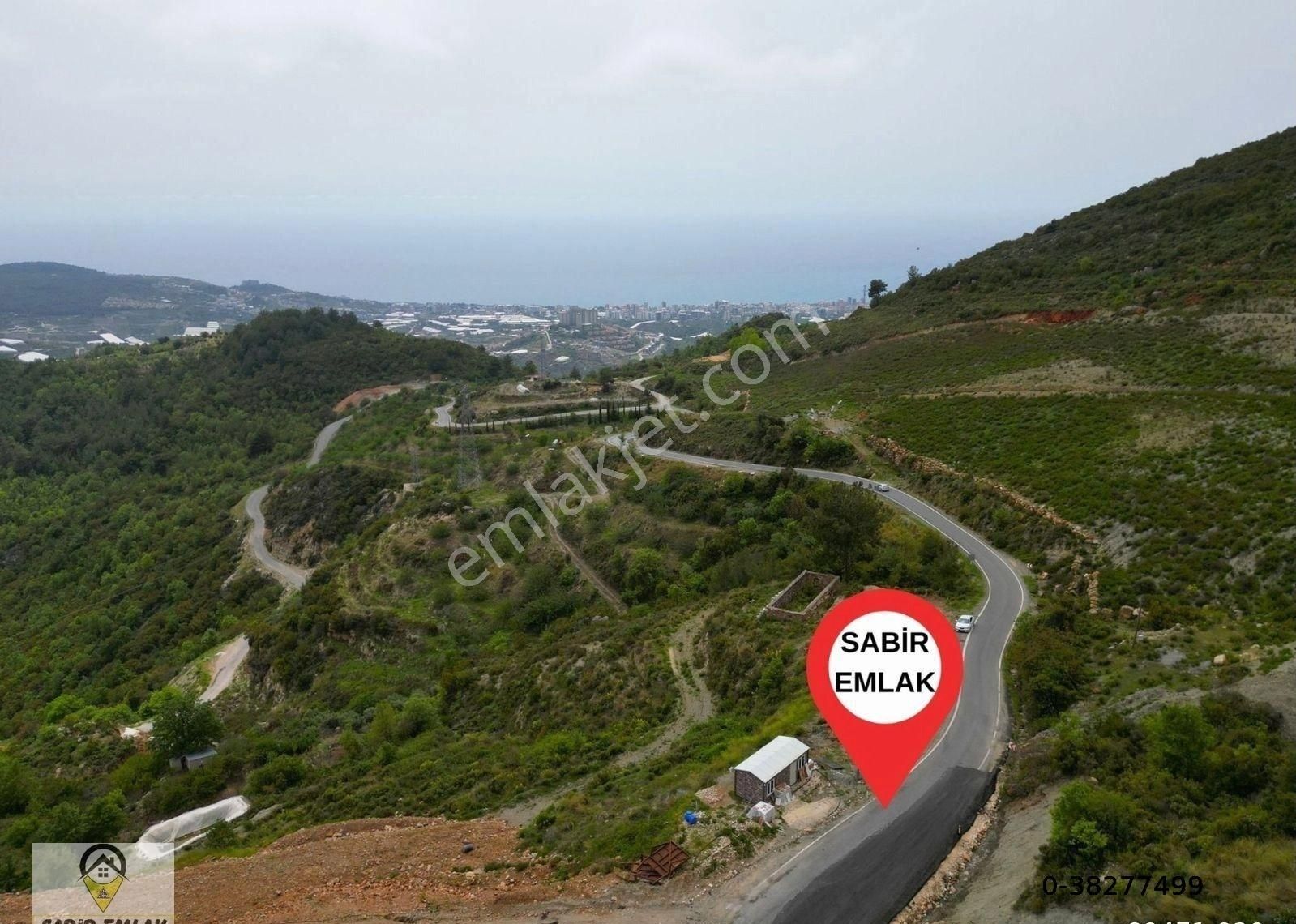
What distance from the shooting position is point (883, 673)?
14.5 m

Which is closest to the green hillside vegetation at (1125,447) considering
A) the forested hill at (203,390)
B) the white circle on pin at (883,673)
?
the white circle on pin at (883,673)

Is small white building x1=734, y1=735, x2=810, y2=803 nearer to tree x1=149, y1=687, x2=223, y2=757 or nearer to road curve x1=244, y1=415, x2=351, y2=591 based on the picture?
tree x1=149, y1=687, x2=223, y2=757

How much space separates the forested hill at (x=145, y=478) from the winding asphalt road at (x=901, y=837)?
41300 millimetres

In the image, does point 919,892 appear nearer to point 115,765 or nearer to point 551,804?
point 551,804

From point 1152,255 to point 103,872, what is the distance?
66850 mm

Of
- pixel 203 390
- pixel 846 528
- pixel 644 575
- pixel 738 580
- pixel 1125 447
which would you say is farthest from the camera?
pixel 203 390

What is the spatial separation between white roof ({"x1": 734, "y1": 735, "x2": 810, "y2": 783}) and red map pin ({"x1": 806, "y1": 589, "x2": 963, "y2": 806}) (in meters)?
0.97

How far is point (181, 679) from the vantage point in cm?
4231

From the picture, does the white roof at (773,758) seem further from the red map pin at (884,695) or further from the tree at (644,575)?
the tree at (644,575)

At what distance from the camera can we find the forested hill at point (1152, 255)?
4631 centimetres

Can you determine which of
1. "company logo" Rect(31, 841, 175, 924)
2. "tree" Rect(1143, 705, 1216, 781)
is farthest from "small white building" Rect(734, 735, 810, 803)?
"company logo" Rect(31, 841, 175, 924)

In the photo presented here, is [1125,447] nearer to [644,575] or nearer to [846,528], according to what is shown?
[846,528]

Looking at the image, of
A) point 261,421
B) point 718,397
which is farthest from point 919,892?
point 261,421

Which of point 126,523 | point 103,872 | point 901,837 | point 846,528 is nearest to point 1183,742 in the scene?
point 901,837
